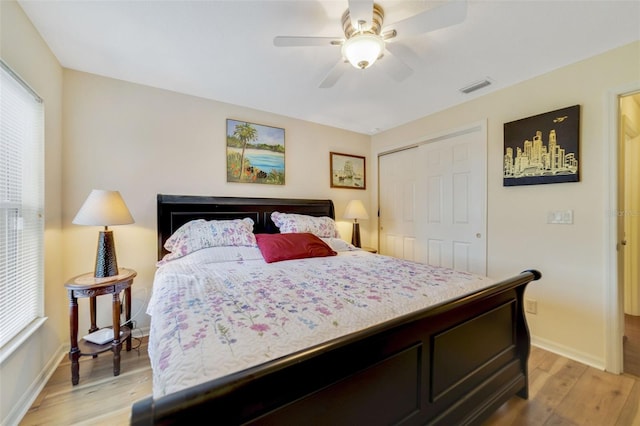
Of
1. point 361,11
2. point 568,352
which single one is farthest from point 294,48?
point 568,352

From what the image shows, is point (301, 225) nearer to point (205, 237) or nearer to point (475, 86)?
point (205, 237)

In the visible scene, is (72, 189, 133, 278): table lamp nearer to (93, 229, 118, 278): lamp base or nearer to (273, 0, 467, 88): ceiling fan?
(93, 229, 118, 278): lamp base

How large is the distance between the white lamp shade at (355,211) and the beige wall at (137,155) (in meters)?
1.18

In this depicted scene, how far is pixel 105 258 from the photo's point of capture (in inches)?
78.4

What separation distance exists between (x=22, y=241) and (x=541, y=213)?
12.8ft

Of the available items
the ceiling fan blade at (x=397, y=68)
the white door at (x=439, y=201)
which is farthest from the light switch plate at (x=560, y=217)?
the ceiling fan blade at (x=397, y=68)

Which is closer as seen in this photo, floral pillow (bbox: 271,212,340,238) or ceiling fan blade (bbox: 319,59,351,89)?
ceiling fan blade (bbox: 319,59,351,89)

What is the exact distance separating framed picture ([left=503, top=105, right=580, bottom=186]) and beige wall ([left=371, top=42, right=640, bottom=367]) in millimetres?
59

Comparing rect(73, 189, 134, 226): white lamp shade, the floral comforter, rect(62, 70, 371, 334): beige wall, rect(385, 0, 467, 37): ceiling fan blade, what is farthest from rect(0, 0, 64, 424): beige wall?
rect(385, 0, 467, 37): ceiling fan blade

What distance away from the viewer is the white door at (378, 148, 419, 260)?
3.51m

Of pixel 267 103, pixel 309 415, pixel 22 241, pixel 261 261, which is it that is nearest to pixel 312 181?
pixel 267 103

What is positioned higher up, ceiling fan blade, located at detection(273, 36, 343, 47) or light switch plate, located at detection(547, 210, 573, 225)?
ceiling fan blade, located at detection(273, 36, 343, 47)

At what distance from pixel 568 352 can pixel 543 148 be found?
1.72 meters

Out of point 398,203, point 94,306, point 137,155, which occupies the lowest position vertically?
point 94,306
